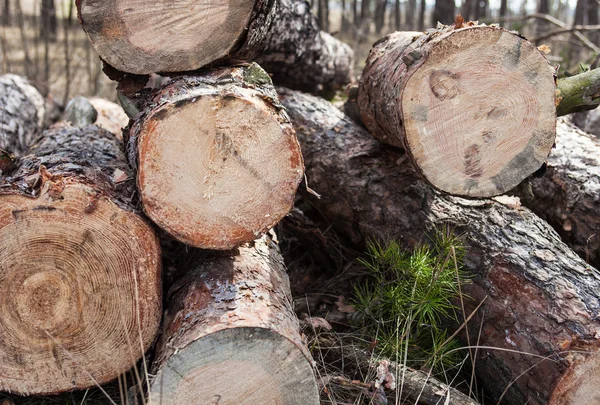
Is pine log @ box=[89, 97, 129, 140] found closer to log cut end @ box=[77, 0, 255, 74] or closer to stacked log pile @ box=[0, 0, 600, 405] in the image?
stacked log pile @ box=[0, 0, 600, 405]

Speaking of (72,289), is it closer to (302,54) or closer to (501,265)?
(501,265)

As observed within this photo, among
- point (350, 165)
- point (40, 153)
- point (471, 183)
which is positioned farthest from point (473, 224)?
point (40, 153)

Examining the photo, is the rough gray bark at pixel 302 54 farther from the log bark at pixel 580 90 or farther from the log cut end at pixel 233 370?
the log cut end at pixel 233 370

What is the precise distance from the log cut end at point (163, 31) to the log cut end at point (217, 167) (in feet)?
1.18

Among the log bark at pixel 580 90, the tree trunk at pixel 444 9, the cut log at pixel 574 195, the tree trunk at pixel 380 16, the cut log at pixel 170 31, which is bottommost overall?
the tree trunk at pixel 380 16

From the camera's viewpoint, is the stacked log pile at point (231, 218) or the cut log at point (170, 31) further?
the cut log at point (170, 31)

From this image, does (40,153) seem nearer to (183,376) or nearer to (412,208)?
(183,376)

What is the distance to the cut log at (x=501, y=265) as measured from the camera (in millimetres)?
2158

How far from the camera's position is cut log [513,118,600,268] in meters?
2.95

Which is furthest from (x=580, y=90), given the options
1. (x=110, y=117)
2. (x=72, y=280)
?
(x=110, y=117)

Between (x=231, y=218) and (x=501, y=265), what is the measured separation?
3.88 feet

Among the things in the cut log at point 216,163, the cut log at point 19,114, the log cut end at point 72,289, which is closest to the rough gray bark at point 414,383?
the cut log at point 216,163

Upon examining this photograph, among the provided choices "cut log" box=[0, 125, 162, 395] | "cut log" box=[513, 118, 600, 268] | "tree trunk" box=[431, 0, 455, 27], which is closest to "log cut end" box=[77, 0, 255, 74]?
"cut log" box=[0, 125, 162, 395]

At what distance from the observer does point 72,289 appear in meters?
2.13
